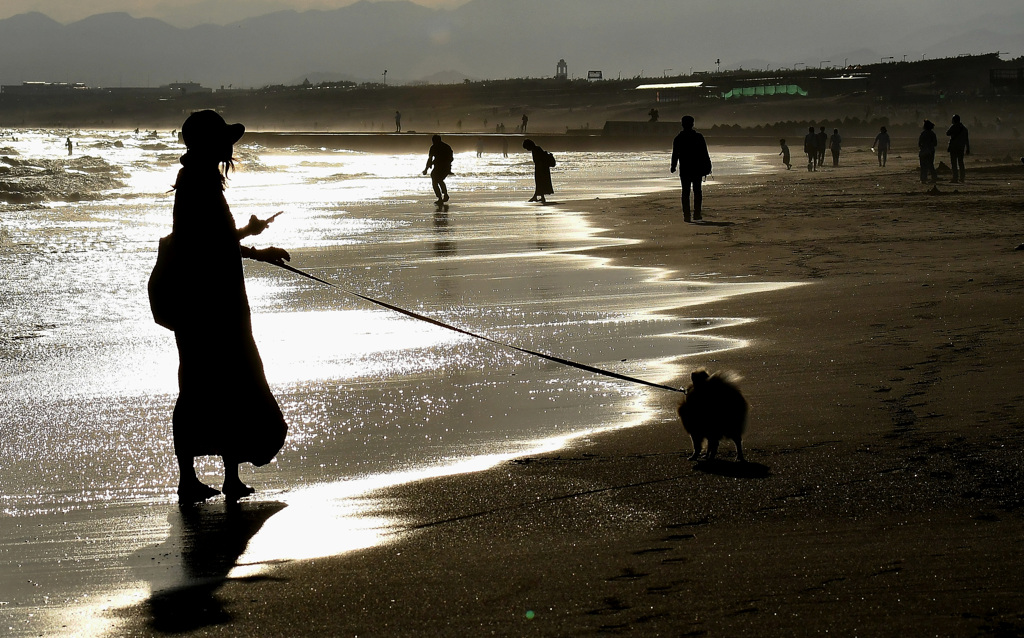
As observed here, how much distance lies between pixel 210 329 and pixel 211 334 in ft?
0.07

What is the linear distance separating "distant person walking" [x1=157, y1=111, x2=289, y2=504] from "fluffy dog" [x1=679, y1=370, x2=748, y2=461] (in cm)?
187

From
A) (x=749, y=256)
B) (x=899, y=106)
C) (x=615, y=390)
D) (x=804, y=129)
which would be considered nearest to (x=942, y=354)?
(x=615, y=390)

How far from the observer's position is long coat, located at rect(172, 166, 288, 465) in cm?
502

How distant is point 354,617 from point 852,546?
68.2 inches

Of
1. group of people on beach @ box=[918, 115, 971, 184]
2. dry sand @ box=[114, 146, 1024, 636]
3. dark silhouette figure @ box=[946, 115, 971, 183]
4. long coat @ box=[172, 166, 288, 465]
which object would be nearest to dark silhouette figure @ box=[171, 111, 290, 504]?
long coat @ box=[172, 166, 288, 465]

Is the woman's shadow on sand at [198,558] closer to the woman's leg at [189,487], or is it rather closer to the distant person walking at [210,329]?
the woman's leg at [189,487]

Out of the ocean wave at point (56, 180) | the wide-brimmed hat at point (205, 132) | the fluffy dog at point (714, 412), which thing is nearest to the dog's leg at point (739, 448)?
the fluffy dog at point (714, 412)

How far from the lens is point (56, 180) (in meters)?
35.7

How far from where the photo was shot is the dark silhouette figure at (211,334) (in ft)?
16.5

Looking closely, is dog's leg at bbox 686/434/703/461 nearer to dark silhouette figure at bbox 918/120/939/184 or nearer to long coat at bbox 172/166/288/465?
long coat at bbox 172/166/288/465

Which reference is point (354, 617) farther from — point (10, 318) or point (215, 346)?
point (10, 318)

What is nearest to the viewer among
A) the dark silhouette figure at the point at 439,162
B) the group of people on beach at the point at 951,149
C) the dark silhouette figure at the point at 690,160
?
the dark silhouette figure at the point at 690,160

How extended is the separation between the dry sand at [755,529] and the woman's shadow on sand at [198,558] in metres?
0.02

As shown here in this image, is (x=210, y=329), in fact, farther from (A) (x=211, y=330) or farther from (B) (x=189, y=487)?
(B) (x=189, y=487)
